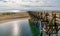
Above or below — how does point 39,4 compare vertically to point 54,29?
above

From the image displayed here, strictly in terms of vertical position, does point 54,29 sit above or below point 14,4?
below

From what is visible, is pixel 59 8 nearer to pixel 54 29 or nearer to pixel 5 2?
pixel 5 2

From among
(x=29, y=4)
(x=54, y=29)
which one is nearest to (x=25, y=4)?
(x=29, y=4)

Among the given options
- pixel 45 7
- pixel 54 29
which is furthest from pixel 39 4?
pixel 54 29

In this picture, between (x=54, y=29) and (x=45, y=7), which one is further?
(x=54, y=29)

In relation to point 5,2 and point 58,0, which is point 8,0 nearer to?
point 5,2

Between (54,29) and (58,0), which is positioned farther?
(54,29)

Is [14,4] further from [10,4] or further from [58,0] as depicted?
[58,0]
